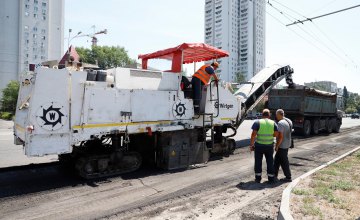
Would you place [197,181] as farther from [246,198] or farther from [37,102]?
[37,102]

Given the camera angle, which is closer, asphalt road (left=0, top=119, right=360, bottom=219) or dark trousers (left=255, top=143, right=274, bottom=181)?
asphalt road (left=0, top=119, right=360, bottom=219)

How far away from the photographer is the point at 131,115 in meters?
6.77

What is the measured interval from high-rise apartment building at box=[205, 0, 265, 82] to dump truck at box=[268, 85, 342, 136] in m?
110

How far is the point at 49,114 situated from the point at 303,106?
1452 centimetres

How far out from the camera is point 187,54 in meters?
9.04

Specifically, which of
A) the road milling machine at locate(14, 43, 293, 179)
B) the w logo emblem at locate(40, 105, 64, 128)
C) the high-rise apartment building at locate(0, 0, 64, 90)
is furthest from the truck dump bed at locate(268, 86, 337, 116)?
the high-rise apartment building at locate(0, 0, 64, 90)

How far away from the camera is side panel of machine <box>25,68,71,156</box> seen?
5578 millimetres

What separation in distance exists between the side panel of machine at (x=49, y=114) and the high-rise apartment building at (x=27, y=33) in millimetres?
67542

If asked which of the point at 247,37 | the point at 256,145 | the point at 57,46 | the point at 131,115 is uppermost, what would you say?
the point at 247,37

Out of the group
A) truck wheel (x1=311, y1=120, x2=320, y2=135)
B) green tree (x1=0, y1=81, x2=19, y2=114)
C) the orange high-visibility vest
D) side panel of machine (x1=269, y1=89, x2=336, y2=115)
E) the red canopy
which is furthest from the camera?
green tree (x1=0, y1=81, x2=19, y2=114)

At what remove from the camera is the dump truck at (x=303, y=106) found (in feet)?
55.4

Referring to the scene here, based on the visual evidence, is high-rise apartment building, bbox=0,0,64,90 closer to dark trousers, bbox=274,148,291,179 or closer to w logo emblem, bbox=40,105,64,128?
w logo emblem, bbox=40,105,64,128

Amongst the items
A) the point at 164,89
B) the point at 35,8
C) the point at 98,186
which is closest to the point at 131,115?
the point at 164,89

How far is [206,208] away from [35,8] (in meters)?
76.1
